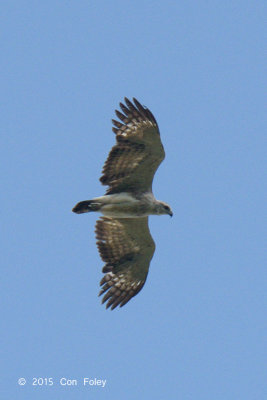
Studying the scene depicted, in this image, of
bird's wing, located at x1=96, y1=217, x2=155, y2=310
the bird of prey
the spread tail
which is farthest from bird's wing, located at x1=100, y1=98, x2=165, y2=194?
bird's wing, located at x1=96, y1=217, x2=155, y2=310

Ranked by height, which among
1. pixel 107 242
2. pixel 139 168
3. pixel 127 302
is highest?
pixel 139 168

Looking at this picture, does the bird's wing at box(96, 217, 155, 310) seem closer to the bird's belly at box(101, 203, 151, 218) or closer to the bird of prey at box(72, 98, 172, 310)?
the bird of prey at box(72, 98, 172, 310)

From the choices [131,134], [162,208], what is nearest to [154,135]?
[131,134]

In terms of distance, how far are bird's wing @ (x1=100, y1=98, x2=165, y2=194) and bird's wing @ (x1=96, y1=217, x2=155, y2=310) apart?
3.57ft

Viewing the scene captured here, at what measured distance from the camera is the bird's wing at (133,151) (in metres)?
18.0

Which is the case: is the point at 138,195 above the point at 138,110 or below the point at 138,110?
below

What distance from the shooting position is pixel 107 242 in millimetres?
19500

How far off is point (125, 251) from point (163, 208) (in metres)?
1.43

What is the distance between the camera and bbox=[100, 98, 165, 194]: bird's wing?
18.0 metres

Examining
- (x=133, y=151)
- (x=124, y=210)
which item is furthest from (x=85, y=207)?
(x=133, y=151)

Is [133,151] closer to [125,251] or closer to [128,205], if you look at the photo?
[128,205]

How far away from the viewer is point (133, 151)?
18.2 m

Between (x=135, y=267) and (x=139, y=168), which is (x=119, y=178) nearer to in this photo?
(x=139, y=168)

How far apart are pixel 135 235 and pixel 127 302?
1.51 m
